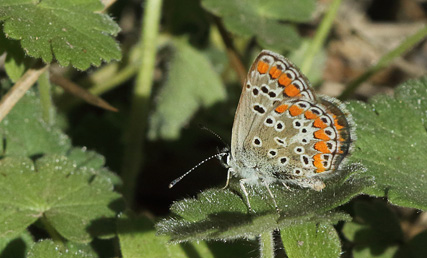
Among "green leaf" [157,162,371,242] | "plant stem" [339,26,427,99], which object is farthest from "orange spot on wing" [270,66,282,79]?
"plant stem" [339,26,427,99]

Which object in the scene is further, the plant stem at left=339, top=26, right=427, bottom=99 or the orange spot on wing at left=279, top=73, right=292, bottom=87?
the plant stem at left=339, top=26, right=427, bottom=99

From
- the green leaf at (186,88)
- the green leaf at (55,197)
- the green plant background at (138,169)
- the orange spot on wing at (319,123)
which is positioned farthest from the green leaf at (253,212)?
the green leaf at (186,88)

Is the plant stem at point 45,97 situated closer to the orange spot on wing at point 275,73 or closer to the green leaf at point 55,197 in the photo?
the green leaf at point 55,197

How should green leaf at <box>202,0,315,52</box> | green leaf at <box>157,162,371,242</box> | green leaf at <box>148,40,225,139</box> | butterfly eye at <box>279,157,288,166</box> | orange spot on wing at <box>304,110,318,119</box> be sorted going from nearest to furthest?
1. green leaf at <box>157,162,371,242</box>
2. orange spot on wing at <box>304,110,318,119</box>
3. butterfly eye at <box>279,157,288,166</box>
4. green leaf at <box>202,0,315,52</box>
5. green leaf at <box>148,40,225,139</box>

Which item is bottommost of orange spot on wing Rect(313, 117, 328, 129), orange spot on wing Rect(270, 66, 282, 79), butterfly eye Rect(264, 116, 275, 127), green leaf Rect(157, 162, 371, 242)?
green leaf Rect(157, 162, 371, 242)

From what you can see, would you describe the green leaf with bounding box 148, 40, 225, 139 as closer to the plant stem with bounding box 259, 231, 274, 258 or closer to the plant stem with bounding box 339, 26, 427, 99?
A: the plant stem with bounding box 339, 26, 427, 99

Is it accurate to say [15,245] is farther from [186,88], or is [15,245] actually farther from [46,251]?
[186,88]

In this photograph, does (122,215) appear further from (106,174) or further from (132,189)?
(132,189)
